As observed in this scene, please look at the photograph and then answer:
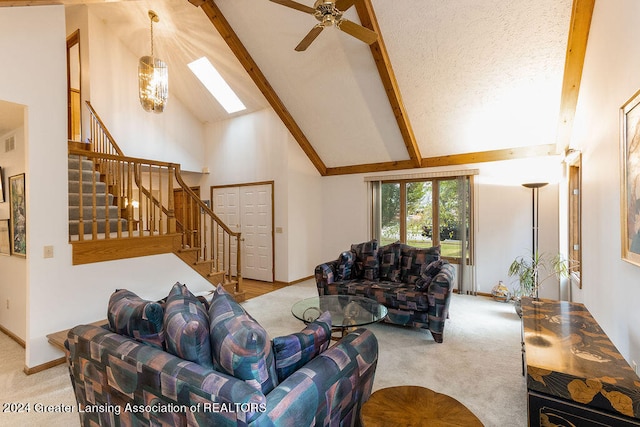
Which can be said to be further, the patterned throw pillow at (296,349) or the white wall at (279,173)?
the white wall at (279,173)

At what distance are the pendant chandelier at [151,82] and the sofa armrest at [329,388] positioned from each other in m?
3.73

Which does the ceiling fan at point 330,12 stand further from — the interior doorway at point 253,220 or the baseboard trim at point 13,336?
the baseboard trim at point 13,336

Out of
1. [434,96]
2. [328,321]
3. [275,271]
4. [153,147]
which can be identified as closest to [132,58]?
[153,147]

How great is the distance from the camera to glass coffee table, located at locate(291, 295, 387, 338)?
2.67 metres

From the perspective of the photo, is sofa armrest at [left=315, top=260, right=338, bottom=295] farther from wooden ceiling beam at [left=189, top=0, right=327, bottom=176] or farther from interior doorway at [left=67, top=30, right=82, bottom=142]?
interior doorway at [left=67, top=30, right=82, bottom=142]

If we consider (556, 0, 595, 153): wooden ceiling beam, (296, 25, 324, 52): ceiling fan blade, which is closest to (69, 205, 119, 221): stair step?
(296, 25, 324, 52): ceiling fan blade

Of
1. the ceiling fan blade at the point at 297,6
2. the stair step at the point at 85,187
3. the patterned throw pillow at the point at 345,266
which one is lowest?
→ the patterned throw pillow at the point at 345,266

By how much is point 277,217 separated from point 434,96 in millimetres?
3410

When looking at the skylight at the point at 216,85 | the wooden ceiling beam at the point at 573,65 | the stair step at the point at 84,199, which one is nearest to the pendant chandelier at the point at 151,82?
the stair step at the point at 84,199

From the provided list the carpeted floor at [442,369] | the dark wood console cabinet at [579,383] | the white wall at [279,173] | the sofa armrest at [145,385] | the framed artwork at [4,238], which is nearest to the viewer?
the sofa armrest at [145,385]

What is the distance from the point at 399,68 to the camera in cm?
399

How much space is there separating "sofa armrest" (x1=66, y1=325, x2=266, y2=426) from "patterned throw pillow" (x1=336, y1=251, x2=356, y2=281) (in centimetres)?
291

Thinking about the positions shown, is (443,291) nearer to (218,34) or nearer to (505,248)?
(505,248)

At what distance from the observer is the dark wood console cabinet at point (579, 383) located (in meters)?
1.40
